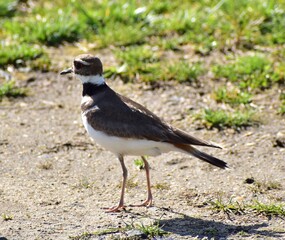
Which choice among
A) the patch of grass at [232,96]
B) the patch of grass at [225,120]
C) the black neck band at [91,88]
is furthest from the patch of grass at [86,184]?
the patch of grass at [232,96]

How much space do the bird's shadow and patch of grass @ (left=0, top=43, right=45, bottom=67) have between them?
441 cm

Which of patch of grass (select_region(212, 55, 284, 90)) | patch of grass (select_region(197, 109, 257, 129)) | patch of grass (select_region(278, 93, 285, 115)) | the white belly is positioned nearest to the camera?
the white belly

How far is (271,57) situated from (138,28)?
2.02m

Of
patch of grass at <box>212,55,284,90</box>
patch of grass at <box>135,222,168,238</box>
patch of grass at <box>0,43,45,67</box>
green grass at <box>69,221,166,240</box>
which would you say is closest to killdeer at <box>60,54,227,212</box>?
green grass at <box>69,221,166,240</box>

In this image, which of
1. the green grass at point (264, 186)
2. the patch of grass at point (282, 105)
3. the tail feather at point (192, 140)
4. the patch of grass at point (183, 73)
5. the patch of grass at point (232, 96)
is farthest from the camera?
the patch of grass at point (183, 73)

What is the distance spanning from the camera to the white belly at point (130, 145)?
7.07 m

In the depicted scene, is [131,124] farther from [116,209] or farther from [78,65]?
[78,65]

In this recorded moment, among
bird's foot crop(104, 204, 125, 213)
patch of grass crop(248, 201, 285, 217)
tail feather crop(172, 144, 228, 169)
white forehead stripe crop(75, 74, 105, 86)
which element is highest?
white forehead stripe crop(75, 74, 105, 86)

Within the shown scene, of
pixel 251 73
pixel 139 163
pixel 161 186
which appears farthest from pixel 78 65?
pixel 251 73

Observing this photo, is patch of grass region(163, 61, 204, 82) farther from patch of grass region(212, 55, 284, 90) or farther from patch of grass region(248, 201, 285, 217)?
patch of grass region(248, 201, 285, 217)

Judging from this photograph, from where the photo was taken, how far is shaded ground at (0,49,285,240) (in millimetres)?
6660

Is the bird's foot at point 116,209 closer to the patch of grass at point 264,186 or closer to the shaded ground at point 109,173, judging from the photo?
the shaded ground at point 109,173

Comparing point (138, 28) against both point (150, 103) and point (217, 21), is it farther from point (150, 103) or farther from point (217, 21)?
point (150, 103)

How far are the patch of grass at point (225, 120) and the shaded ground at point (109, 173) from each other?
0.11 m
